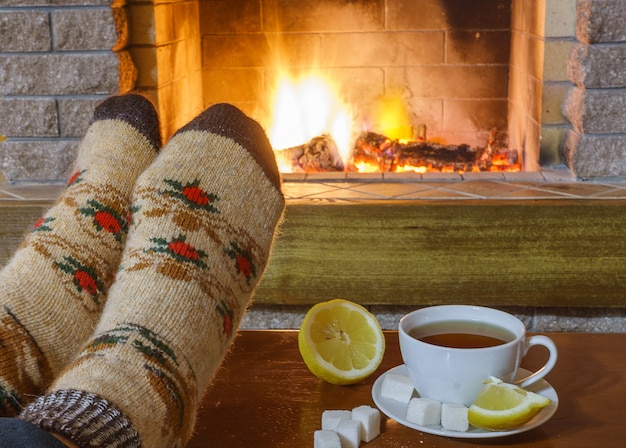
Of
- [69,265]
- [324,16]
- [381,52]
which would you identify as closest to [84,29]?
[324,16]

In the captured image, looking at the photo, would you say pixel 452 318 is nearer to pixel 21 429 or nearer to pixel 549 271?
pixel 21 429

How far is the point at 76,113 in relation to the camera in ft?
5.61

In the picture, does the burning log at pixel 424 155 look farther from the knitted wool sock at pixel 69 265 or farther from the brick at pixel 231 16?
the knitted wool sock at pixel 69 265

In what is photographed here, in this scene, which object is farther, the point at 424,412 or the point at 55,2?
the point at 55,2

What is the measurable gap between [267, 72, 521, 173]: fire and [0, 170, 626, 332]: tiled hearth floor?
209 mm

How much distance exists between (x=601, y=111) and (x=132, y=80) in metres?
0.92

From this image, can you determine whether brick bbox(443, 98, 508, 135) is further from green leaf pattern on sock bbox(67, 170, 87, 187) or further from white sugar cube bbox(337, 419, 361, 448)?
white sugar cube bbox(337, 419, 361, 448)

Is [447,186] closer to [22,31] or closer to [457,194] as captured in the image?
[457,194]

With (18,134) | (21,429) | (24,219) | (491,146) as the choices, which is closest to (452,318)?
(21,429)

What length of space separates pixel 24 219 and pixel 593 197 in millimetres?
1031

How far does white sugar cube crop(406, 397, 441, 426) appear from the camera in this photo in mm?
678

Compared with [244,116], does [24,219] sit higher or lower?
lower

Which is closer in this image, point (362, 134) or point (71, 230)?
point (71, 230)

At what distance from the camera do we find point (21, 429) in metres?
0.55
